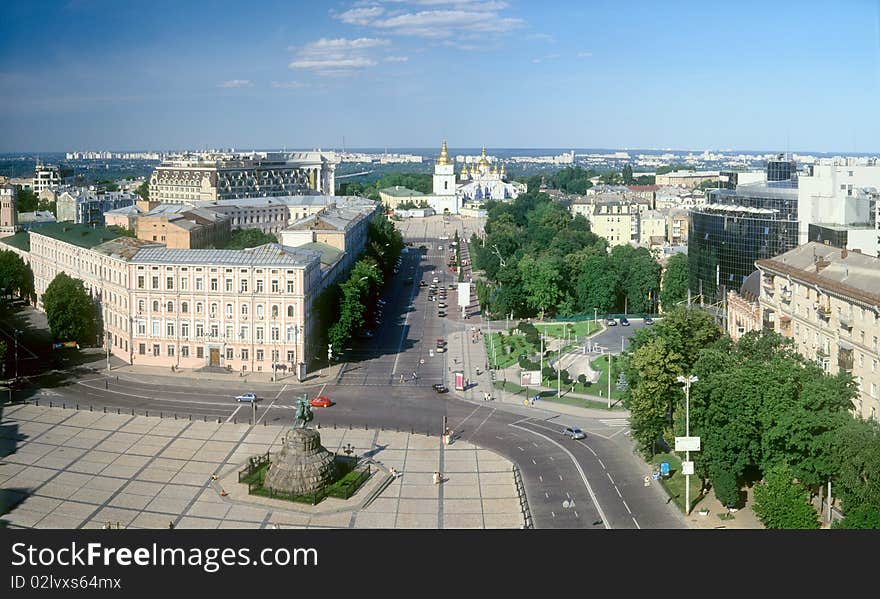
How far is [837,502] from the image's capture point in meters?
26.5

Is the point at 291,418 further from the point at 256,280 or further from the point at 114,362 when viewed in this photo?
the point at 114,362

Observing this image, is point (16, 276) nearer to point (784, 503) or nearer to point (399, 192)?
point (784, 503)

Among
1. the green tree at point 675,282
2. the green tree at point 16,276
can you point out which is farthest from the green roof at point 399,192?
the green tree at point 675,282

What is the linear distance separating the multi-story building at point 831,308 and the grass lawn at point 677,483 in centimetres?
530

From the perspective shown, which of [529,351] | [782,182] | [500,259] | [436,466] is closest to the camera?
[436,466]

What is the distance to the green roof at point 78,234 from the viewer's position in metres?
56.9

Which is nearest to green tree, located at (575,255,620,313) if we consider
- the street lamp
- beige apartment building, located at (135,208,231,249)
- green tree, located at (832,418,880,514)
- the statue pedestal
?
beige apartment building, located at (135,208,231,249)

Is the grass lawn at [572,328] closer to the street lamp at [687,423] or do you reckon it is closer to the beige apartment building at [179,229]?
the beige apartment building at [179,229]

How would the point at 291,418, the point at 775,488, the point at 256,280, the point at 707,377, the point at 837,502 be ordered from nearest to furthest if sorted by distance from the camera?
the point at 775,488 → the point at 837,502 → the point at 707,377 → the point at 291,418 → the point at 256,280

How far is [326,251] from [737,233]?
25.0 m

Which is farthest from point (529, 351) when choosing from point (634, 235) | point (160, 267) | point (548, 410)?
point (634, 235)

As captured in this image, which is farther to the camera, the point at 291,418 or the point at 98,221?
the point at 98,221

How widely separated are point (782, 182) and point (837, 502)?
3638 cm

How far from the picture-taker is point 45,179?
12681cm
